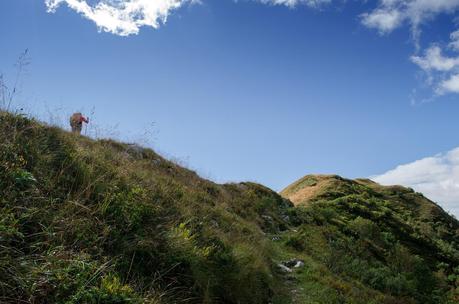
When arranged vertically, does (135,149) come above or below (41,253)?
above

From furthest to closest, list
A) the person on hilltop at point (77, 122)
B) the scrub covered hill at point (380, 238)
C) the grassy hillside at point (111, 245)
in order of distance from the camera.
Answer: the scrub covered hill at point (380, 238), the person on hilltop at point (77, 122), the grassy hillside at point (111, 245)

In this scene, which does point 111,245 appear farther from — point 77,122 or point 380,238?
point 380,238

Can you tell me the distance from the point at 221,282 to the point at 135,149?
12236 millimetres

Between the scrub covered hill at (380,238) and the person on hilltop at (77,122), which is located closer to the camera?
the person on hilltop at (77,122)

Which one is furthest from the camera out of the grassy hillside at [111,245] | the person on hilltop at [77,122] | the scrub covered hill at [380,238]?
the scrub covered hill at [380,238]

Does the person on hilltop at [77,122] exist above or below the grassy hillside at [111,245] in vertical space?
above

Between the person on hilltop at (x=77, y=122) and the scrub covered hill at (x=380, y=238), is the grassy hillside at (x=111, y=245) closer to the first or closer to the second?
the scrub covered hill at (x=380, y=238)

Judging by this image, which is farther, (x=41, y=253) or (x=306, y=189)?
(x=306, y=189)

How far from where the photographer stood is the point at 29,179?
525 cm

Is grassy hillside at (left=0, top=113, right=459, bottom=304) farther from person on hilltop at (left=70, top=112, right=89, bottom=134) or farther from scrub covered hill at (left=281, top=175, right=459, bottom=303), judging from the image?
person on hilltop at (left=70, top=112, right=89, bottom=134)

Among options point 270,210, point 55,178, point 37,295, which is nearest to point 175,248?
point 55,178

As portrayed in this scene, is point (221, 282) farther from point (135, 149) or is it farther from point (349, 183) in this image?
point (349, 183)

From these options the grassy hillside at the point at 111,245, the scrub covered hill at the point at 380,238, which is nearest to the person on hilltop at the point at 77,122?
the grassy hillside at the point at 111,245

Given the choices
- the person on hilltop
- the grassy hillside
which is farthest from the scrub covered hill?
the person on hilltop
